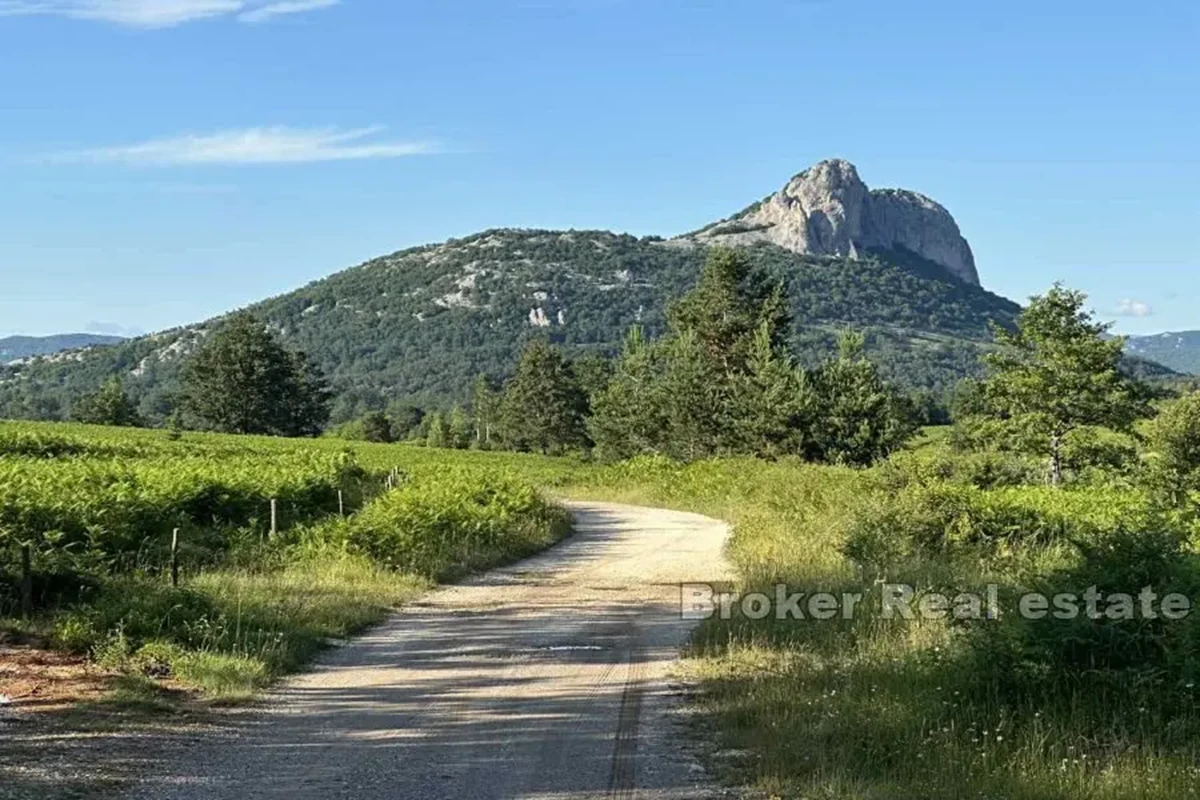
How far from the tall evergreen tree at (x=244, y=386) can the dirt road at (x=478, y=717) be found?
8182cm

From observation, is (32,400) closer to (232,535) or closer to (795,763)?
(232,535)

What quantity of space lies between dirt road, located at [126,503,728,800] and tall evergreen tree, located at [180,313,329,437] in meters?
81.8

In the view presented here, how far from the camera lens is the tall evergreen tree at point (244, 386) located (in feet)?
309

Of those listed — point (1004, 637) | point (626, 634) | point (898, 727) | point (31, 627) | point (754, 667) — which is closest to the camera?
point (898, 727)

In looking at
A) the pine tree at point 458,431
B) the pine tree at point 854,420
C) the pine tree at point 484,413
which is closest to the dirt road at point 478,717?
the pine tree at point 854,420

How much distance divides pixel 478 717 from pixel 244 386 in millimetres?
89687

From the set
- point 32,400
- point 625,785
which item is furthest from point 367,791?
point 32,400

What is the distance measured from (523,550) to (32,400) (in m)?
138

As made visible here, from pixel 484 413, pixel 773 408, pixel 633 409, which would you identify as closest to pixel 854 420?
pixel 773 408

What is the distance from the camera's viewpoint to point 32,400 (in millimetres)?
143625

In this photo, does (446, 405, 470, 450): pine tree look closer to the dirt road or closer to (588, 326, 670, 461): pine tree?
(588, 326, 670, 461): pine tree

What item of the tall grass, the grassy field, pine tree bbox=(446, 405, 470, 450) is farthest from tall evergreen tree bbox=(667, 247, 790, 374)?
the tall grass

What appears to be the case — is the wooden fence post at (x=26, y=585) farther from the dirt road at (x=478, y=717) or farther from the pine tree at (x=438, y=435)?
the pine tree at (x=438, y=435)

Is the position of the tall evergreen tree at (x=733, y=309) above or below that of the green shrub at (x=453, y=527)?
above
